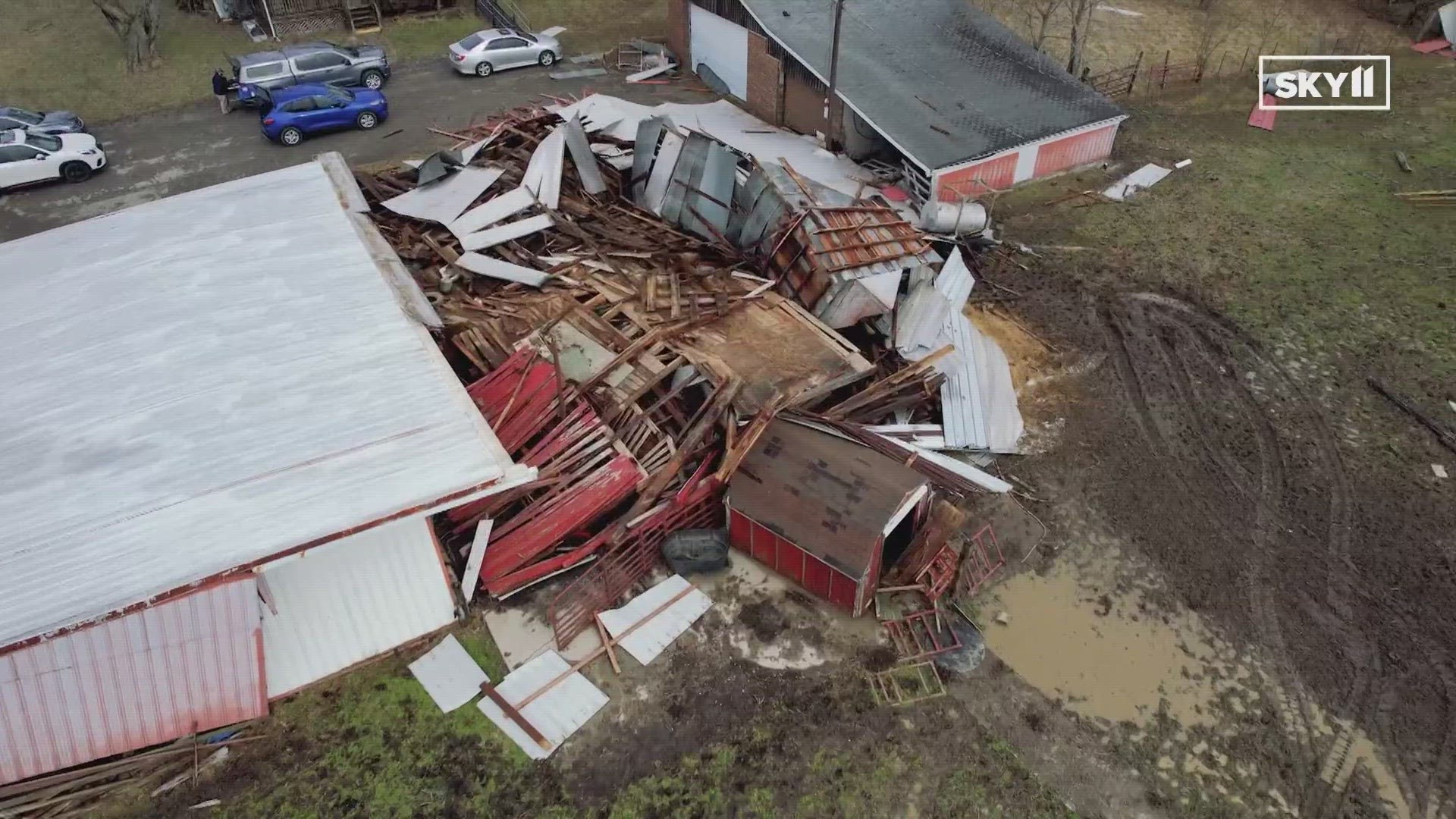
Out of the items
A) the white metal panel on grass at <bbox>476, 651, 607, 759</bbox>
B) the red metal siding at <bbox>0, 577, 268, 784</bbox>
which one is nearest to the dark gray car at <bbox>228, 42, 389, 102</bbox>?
the red metal siding at <bbox>0, 577, 268, 784</bbox>

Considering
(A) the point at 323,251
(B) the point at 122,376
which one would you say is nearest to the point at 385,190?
(A) the point at 323,251

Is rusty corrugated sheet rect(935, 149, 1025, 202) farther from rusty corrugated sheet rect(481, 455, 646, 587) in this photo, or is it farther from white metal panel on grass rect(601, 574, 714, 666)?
white metal panel on grass rect(601, 574, 714, 666)

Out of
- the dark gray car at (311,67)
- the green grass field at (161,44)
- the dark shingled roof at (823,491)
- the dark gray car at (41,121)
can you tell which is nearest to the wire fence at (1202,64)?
the green grass field at (161,44)

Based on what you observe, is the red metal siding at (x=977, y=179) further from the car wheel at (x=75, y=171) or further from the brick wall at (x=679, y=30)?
the car wheel at (x=75, y=171)

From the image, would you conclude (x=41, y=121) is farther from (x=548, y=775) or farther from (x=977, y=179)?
(x=977, y=179)

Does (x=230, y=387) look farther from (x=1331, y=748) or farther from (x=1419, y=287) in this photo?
(x=1419, y=287)

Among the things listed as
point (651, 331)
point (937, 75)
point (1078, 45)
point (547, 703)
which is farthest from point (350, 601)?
point (1078, 45)

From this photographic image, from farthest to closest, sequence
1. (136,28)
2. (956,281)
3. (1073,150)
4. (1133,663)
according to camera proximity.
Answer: (136,28)
(1073,150)
(956,281)
(1133,663)
